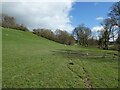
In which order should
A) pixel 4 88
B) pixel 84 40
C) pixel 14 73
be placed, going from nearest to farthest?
1. pixel 4 88
2. pixel 14 73
3. pixel 84 40

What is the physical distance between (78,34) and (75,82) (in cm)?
12702

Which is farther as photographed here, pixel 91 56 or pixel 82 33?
pixel 82 33

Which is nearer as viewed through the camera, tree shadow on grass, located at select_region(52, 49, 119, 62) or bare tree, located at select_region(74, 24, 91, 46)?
tree shadow on grass, located at select_region(52, 49, 119, 62)

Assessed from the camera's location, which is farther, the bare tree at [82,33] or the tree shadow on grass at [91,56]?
the bare tree at [82,33]

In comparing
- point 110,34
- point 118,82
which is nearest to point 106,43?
point 110,34

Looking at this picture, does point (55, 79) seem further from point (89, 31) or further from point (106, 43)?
point (89, 31)

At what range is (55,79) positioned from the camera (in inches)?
568

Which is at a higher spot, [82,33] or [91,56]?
[82,33]

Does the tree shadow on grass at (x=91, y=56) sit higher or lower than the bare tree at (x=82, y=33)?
lower

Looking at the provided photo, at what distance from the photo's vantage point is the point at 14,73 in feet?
50.7

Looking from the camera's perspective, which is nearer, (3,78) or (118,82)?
(3,78)

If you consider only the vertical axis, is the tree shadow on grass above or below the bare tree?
below

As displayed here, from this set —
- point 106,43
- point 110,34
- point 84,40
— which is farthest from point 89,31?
point 110,34

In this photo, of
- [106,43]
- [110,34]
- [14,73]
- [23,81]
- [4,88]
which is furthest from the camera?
[106,43]
